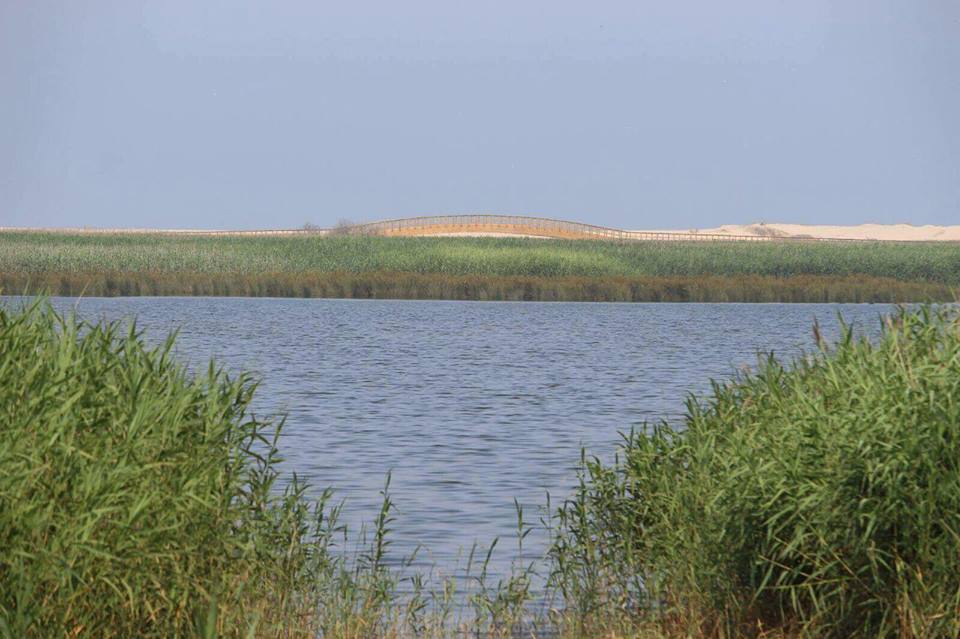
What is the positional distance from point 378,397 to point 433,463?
7.55 m

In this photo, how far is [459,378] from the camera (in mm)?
28016

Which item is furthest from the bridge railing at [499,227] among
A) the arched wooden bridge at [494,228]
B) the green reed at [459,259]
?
the green reed at [459,259]

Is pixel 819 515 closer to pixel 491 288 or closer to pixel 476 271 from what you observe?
pixel 491 288

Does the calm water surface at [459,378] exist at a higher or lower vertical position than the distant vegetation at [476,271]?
lower

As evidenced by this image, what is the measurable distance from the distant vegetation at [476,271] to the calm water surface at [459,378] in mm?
2424

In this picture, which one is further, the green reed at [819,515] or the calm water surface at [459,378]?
the calm water surface at [459,378]

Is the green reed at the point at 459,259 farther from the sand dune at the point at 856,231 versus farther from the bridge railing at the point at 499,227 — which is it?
the sand dune at the point at 856,231

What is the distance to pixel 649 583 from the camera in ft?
31.1

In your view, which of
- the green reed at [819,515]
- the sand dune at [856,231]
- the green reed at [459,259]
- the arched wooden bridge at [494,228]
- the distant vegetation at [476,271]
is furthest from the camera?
the sand dune at [856,231]

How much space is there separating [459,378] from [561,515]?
17734mm

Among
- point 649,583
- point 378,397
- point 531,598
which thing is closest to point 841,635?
point 649,583

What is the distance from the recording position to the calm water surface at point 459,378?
15.0 m

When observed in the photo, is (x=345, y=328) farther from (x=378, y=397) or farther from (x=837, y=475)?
(x=837, y=475)

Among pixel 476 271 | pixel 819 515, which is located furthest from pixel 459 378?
pixel 476 271
